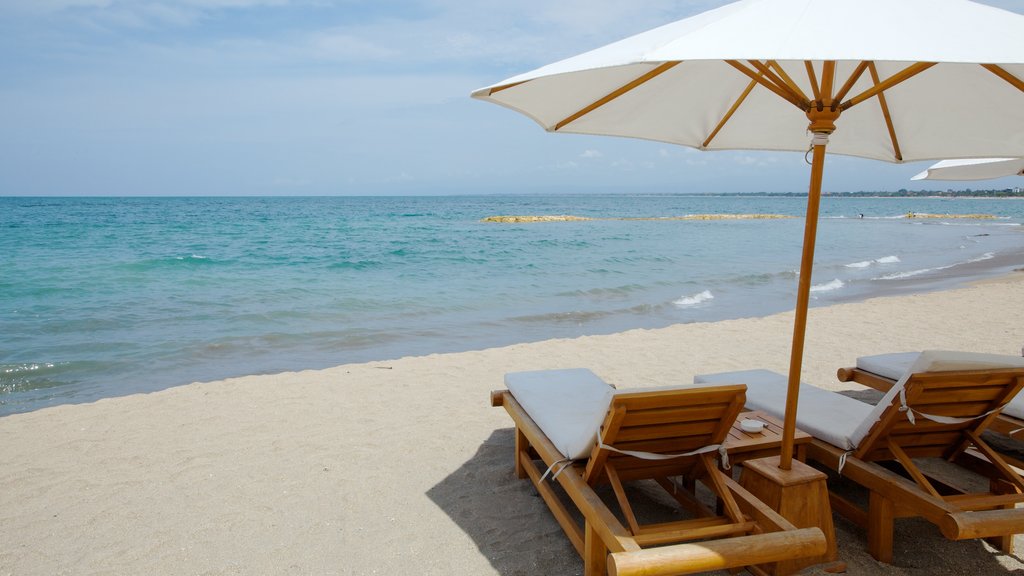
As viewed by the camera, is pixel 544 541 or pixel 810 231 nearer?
pixel 810 231

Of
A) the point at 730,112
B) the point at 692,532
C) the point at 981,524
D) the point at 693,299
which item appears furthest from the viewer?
the point at 693,299

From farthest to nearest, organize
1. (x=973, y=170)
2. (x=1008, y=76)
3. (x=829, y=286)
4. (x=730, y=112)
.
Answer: (x=829, y=286)
(x=973, y=170)
(x=730, y=112)
(x=1008, y=76)

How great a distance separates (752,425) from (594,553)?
1.20 meters

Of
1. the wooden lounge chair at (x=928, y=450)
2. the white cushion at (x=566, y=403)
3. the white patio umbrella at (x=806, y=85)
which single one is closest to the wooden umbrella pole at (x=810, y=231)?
the white patio umbrella at (x=806, y=85)

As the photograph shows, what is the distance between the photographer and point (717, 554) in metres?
2.26

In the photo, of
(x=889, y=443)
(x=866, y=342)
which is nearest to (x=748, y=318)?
(x=866, y=342)

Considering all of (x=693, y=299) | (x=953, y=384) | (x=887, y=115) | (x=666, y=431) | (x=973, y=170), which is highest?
(x=887, y=115)

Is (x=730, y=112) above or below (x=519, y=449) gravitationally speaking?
above

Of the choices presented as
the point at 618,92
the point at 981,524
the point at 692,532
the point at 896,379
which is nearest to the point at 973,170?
the point at 896,379

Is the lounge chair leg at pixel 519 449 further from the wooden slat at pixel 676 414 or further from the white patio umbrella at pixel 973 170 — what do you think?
the white patio umbrella at pixel 973 170

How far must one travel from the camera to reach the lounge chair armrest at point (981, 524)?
241 centimetres

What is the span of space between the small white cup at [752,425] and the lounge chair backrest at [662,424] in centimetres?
55

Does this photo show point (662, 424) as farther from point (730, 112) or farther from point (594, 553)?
point (730, 112)

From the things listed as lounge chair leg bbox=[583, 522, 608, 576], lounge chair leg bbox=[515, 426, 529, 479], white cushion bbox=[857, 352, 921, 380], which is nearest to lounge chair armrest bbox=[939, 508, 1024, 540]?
lounge chair leg bbox=[583, 522, 608, 576]
